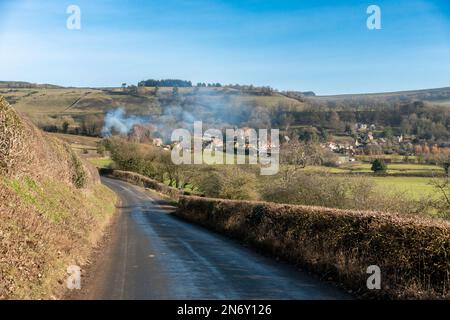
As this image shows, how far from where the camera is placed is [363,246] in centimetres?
1134

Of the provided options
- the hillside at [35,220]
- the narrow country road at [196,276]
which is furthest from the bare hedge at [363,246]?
the hillside at [35,220]

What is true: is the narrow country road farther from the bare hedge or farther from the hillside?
the hillside

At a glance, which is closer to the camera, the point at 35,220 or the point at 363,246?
the point at 363,246

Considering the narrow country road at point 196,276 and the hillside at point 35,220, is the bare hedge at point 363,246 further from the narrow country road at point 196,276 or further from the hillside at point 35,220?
the hillside at point 35,220

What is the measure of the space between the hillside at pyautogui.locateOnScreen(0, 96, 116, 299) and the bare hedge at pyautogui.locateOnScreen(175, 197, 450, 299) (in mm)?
6378

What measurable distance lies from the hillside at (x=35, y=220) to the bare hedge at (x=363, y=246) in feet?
20.9

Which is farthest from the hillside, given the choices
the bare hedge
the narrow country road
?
the bare hedge

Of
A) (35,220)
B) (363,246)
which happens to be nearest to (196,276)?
(363,246)

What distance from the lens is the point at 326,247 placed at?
41.9ft

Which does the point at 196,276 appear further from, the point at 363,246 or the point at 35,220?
the point at 35,220

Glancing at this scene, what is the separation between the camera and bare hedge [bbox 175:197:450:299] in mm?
9188

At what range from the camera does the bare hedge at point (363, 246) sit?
30.1ft

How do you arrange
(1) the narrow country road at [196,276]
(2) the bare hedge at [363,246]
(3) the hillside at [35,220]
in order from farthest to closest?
1. (1) the narrow country road at [196,276]
2. (2) the bare hedge at [363,246]
3. (3) the hillside at [35,220]

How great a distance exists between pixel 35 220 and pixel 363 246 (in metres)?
8.45
